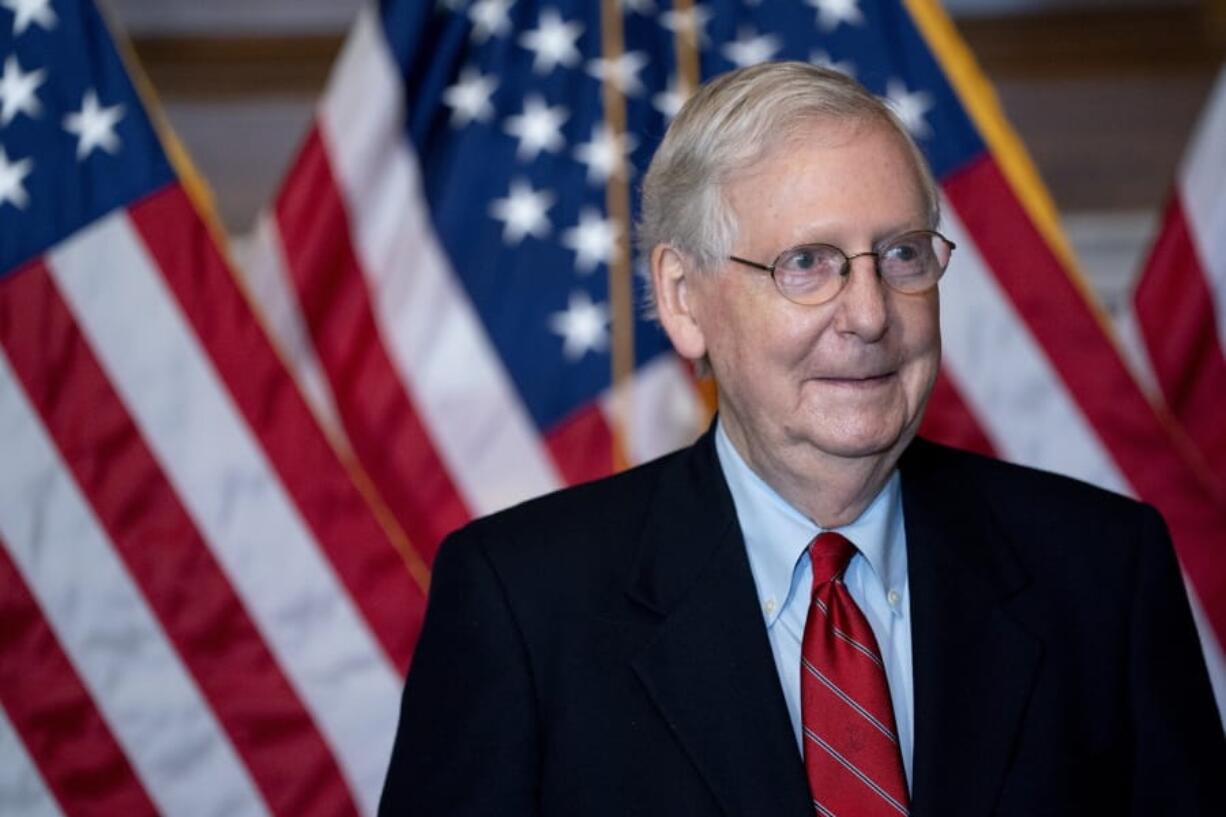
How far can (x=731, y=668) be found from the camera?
148cm

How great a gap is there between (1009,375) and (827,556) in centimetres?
108

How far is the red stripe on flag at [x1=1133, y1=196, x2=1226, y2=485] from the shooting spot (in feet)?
8.61

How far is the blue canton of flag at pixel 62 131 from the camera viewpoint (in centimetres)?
228

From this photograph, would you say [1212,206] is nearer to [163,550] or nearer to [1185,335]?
[1185,335]

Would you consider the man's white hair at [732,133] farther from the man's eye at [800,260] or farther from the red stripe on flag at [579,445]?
the red stripe on flag at [579,445]

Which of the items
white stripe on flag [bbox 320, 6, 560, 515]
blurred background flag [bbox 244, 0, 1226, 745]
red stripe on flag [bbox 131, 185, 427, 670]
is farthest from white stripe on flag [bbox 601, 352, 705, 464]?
red stripe on flag [bbox 131, 185, 427, 670]

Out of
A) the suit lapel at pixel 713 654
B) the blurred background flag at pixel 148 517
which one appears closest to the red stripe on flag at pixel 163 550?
the blurred background flag at pixel 148 517

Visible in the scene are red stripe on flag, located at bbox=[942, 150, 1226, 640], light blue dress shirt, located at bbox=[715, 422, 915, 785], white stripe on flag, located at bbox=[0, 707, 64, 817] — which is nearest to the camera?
light blue dress shirt, located at bbox=[715, 422, 915, 785]

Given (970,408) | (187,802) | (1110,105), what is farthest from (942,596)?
(1110,105)

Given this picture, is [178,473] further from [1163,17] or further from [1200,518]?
[1163,17]

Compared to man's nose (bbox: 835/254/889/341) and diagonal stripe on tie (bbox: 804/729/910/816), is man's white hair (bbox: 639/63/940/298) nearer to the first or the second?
man's nose (bbox: 835/254/889/341)

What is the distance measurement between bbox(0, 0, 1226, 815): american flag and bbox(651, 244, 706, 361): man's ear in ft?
2.94

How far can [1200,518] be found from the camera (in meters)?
2.48

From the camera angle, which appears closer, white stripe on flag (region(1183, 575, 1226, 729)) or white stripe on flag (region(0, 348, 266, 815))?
white stripe on flag (region(0, 348, 266, 815))
